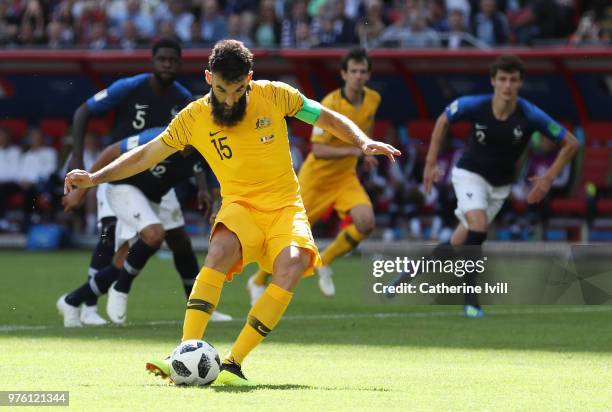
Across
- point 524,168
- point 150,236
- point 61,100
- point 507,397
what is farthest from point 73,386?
point 61,100

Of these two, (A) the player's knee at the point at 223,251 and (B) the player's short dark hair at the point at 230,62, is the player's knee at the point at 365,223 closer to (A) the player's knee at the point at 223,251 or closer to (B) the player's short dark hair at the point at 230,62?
(A) the player's knee at the point at 223,251

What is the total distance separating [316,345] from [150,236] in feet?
6.28

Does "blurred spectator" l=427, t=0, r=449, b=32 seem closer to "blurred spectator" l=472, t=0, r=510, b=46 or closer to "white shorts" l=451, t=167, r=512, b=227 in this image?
"blurred spectator" l=472, t=0, r=510, b=46

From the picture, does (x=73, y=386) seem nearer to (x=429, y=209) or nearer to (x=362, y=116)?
(x=362, y=116)

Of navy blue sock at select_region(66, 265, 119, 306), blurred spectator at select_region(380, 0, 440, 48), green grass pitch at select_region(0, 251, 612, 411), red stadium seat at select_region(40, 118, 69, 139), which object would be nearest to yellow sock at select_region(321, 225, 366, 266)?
green grass pitch at select_region(0, 251, 612, 411)

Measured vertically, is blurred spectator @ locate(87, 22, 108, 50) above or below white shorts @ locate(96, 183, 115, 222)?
below

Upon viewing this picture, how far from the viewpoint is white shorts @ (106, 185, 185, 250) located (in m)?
11.4

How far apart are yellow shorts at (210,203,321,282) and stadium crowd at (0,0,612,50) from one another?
43.4ft

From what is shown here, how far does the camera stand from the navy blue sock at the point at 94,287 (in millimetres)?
11602

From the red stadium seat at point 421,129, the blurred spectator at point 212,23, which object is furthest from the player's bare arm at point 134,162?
the red stadium seat at point 421,129

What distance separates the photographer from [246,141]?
827cm

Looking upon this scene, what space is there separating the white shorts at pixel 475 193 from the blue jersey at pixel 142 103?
8.74 feet

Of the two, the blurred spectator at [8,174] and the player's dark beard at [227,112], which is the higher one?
the player's dark beard at [227,112]

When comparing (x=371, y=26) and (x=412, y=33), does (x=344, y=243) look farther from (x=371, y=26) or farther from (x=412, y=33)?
(x=371, y=26)
